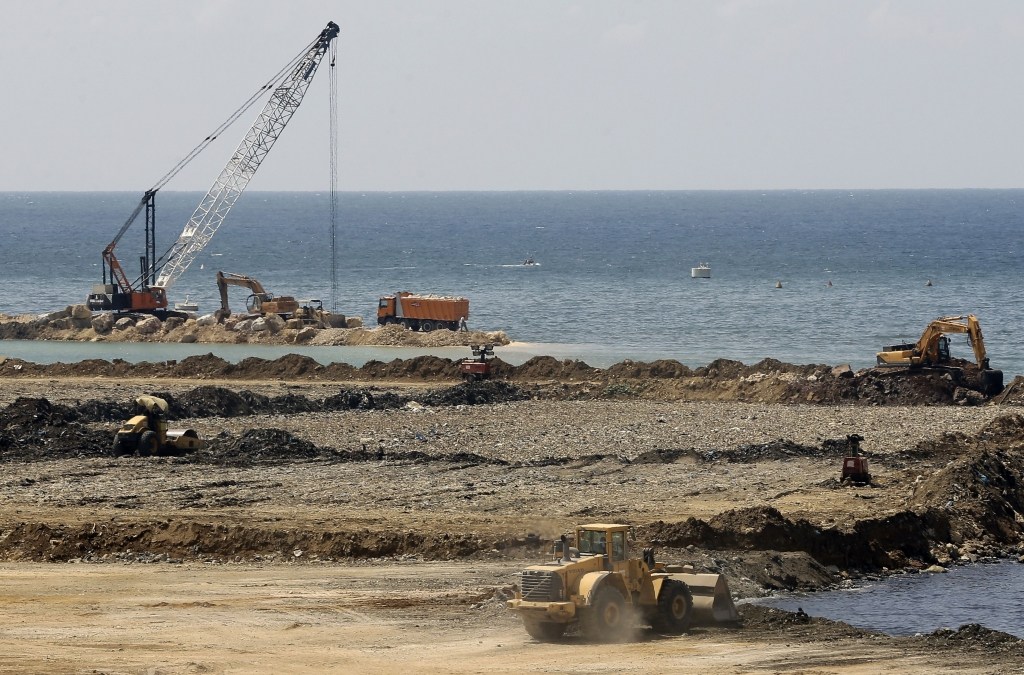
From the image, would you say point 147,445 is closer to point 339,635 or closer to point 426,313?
point 339,635

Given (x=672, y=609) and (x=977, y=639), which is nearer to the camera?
(x=977, y=639)

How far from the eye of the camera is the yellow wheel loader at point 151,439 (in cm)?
3897

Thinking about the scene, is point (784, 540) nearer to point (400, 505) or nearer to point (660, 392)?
point (400, 505)

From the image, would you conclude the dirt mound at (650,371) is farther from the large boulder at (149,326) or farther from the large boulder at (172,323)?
the large boulder at (149,326)

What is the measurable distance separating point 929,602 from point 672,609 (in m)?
5.95

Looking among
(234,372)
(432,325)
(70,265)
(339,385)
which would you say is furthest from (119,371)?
(70,265)

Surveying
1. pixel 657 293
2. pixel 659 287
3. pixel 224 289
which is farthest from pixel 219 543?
pixel 659 287

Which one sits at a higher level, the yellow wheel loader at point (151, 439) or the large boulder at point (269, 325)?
the large boulder at point (269, 325)

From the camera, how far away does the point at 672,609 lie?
22.1 m

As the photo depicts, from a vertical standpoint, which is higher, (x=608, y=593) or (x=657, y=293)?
(x=657, y=293)

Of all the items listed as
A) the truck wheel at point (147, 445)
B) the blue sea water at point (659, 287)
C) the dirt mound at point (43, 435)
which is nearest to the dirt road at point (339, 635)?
the truck wheel at point (147, 445)

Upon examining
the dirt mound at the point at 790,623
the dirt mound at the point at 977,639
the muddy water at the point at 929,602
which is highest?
the dirt mound at the point at 977,639

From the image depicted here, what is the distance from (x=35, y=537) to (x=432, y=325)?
1935 inches

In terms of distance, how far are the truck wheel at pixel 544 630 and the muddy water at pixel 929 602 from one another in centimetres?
508
